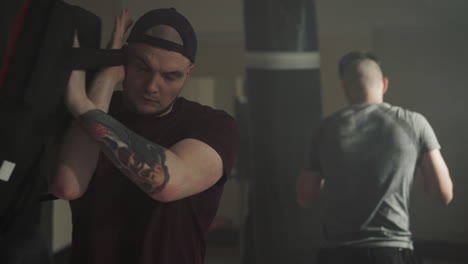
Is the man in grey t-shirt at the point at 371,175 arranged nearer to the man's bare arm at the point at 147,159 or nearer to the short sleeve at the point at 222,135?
the short sleeve at the point at 222,135

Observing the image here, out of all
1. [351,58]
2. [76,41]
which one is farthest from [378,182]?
[76,41]

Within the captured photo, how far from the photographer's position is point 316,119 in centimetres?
101

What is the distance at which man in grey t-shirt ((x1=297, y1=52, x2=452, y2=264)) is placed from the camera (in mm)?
987

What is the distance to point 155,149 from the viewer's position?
82 cm

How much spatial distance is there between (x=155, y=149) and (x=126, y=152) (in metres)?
0.05

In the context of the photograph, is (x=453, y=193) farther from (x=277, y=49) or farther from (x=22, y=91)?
(x=22, y=91)

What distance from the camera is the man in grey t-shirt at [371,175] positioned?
0.99 m

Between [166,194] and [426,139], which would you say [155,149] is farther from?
[426,139]

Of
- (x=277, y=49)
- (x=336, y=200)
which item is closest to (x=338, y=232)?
(x=336, y=200)

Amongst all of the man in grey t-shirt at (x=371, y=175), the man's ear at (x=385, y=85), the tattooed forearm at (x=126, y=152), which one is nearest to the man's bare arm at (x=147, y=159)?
the tattooed forearm at (x=126, y=152)

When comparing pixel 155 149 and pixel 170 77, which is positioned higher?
pixel 170 77

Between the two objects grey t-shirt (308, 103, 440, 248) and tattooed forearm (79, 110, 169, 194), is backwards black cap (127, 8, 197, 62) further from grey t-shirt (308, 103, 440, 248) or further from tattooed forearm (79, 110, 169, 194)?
grey t-shirt (308, 103, 440, 248)

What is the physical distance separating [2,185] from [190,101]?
14.6 inches

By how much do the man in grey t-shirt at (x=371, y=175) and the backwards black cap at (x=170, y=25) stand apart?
32 centimetres
